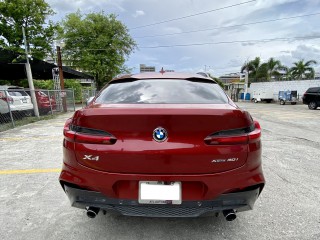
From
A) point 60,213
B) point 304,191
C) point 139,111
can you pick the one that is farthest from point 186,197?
point 304,191

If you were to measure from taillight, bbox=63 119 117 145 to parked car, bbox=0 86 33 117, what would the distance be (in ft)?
28.5

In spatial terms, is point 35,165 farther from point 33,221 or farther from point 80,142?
point 80,142

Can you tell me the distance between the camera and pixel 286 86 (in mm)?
30859

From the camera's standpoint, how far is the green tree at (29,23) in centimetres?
1661

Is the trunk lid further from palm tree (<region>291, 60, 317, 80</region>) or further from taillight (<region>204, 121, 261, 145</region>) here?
palm tree (<region>291, 60, 317, 80</region>)

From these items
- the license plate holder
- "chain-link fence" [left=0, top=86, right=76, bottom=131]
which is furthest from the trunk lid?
"chain-link fence" [left=0, top=86, right=76, bottom=131]

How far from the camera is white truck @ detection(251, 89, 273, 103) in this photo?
106ft

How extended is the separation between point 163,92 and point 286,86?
32475 mm

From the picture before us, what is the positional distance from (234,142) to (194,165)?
36 centimetres

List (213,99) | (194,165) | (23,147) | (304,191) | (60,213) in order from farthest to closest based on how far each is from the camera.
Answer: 1. (23,147)
2. (304,191)
3. (60,213)
4. (213,99)
5. (194,165)

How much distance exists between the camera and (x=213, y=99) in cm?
242

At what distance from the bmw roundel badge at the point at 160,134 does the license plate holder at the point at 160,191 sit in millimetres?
342

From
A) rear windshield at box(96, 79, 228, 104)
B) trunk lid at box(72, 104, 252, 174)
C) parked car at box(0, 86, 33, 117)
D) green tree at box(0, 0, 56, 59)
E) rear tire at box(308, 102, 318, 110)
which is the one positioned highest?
green tree at box(0, 0, 56, 59)

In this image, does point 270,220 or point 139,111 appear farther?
point 270,220
